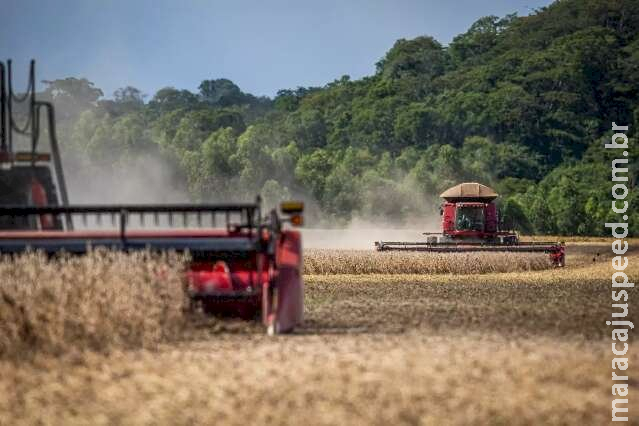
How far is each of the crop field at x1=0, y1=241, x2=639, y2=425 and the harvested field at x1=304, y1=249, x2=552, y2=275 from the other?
14.2m

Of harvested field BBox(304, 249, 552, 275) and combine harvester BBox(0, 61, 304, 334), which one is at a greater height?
combine harvester BBox(0, 61, 304, 334)

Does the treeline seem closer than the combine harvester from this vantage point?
No

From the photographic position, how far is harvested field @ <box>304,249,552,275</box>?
3206 centimetres

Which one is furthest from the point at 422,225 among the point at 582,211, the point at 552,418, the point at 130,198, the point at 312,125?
the point at 552,418

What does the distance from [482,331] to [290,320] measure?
190 centimetres

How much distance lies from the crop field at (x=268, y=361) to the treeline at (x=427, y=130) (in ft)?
183

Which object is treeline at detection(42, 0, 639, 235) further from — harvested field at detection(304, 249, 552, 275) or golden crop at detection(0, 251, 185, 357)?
golden crop at detection(0, 251, 185, 357)

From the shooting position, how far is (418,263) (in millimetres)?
32375

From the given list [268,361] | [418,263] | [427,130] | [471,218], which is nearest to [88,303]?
[268,361]

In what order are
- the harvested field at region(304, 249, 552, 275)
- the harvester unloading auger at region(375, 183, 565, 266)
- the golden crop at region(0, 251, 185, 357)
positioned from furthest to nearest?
the harvester unloading auger at region(375, 183, 565, 266), the harvested field at region(304, 249, 552, 275), the golden crop at region(0, 251, 185, 357)

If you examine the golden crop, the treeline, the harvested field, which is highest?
the treeline

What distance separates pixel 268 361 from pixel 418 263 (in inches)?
823

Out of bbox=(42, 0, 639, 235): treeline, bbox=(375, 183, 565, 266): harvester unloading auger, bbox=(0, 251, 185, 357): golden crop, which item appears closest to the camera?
bbox=(0, 251, 185, 357): golden crop

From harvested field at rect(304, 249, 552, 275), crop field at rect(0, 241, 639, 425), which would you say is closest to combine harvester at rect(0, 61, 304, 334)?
crop field at rect(0, 241, 639, 425)
